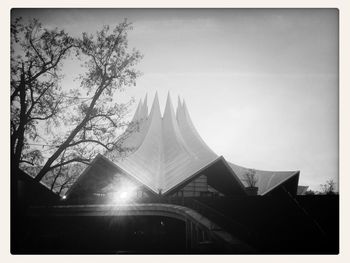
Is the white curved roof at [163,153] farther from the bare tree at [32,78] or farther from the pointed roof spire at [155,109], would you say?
the bare tree at [32,78]

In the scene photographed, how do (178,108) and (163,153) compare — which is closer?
(163,153)

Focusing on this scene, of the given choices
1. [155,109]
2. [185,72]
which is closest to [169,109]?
[155,109]

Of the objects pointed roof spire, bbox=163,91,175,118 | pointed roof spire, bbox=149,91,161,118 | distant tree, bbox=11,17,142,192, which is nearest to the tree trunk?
distant tree, bbox=11,17,142,192

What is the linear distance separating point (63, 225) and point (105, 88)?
271 inches

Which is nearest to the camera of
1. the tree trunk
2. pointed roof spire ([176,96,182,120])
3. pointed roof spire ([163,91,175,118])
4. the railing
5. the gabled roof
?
the railing

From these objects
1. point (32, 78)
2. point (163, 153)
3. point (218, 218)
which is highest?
point (32, 78)

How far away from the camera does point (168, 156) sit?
20.6 metres

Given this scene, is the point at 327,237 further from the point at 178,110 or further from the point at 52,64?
the point at 178,110

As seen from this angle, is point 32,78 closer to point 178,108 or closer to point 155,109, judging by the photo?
point 155,109

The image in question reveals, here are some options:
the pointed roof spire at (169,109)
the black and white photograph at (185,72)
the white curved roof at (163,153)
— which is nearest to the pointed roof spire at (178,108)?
the white curved roof at (163,153)

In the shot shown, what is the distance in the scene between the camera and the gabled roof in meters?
18.0

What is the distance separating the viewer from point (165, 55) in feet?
34.5

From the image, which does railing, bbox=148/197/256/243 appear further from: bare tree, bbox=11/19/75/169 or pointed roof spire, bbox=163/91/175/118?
pointed roof spire, bbox=163/91/175/118

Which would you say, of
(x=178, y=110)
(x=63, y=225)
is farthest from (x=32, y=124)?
(x=178, y=110)
